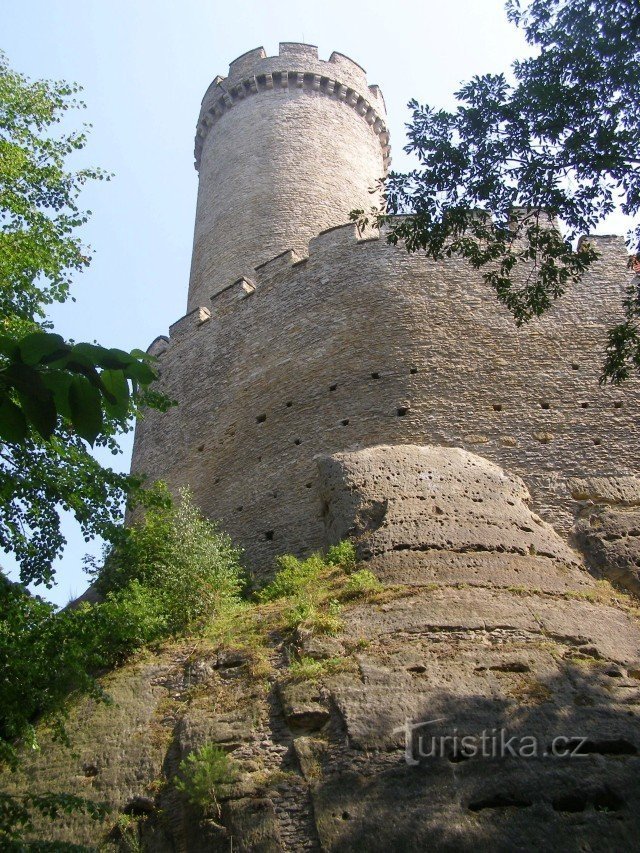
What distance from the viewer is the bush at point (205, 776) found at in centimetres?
679

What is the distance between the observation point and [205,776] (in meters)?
6.88

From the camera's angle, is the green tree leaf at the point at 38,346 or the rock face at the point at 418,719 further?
the rock face at the point at 418,719

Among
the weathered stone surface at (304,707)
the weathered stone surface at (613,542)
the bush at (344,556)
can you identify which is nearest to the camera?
the weathered stone surface at (304,707)

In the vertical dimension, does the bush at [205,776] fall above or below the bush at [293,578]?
below

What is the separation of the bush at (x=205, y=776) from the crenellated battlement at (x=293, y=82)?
16.8 metres

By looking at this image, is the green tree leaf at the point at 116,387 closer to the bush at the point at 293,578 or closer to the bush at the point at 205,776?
the bush at the point at 205,776

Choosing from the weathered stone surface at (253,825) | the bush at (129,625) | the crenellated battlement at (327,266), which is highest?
the crenellated battlement at (327,266)

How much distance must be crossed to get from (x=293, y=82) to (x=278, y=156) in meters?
2.95

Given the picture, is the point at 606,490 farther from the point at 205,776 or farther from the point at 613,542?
the point at 205,776

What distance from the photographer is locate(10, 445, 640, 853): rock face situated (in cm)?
628

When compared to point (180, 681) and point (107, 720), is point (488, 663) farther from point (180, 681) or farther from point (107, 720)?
point (107, 720)

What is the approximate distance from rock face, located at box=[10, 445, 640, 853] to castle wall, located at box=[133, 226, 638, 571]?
1.63 meters

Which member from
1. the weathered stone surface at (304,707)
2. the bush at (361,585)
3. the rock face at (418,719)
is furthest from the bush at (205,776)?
the bush at (361,585)

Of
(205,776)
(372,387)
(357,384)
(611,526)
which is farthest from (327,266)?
(205,776)
